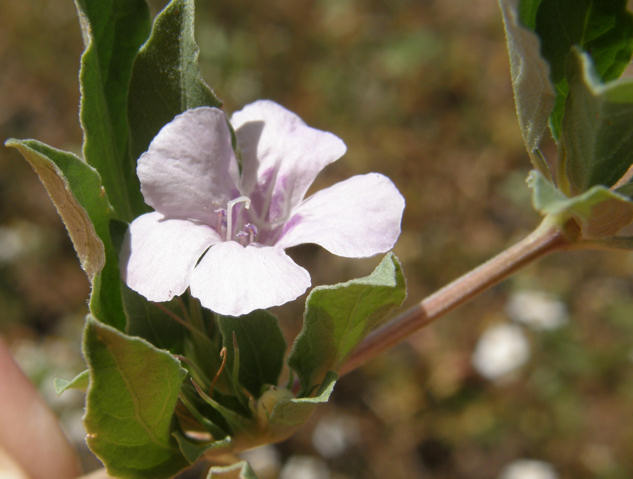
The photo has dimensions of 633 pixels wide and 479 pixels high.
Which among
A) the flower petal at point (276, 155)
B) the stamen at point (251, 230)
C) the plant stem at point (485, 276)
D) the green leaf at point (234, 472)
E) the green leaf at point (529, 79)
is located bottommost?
the green leaf at point (234, 472)

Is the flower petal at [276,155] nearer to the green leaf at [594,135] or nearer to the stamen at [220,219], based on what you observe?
the stamen at [220,219]

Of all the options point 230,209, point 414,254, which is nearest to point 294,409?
point 230,209

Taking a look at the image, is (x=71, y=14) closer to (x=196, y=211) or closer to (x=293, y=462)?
(x=293, y=462)

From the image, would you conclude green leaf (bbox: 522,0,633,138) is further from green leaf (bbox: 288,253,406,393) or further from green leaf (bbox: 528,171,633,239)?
green leaf (bbox: 288,253,406,393)

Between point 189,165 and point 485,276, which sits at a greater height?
point 189,165

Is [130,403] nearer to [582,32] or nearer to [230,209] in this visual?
[230,209]

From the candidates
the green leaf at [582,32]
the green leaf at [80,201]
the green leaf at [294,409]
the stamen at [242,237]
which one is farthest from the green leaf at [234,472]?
the green leaf at [582,32]
